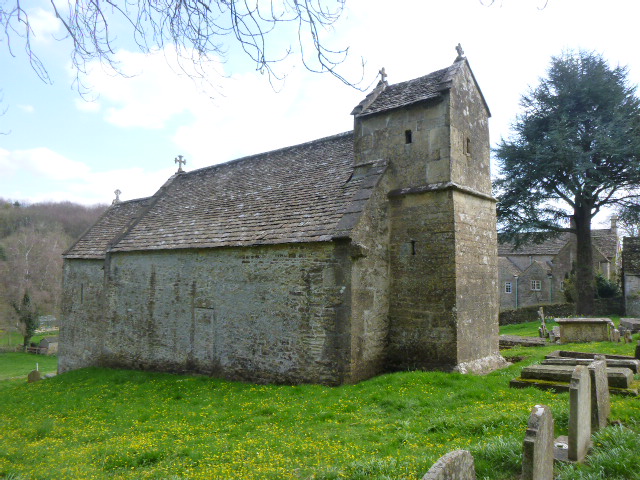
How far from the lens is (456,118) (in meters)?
11.2

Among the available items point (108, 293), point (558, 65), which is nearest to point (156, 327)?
point (108, 293)

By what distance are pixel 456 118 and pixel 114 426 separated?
11232 mm

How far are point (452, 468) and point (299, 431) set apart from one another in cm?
485

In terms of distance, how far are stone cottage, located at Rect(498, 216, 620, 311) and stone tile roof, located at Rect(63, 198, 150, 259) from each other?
1253 inches

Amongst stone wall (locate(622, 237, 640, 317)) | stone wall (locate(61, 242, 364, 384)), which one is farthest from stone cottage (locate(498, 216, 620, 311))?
stone wall (locate(61, 242, 364, 384))

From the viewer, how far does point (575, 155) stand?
22750 mm

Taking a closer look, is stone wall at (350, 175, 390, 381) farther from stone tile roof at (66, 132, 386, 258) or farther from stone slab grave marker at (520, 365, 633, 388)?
stone slab grave marker at (520, 365, 633, 388)

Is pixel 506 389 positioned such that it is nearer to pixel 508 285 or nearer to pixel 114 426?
pixel 114 426

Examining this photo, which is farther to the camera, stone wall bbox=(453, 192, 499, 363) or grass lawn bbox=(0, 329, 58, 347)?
grass lawn bbox=(0, 329, 58, 347)

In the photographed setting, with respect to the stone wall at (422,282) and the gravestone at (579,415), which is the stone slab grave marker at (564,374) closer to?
the stone wall at (422,282)

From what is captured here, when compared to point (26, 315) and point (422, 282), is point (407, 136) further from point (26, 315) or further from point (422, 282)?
point (26, 315)

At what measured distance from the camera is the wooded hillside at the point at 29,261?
41500 millimetres

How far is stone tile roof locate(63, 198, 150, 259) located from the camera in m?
19.0

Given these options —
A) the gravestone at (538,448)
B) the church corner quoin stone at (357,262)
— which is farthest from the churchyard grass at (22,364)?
the gravestone at (538,448)
